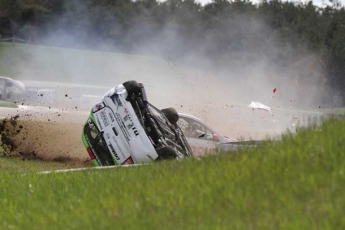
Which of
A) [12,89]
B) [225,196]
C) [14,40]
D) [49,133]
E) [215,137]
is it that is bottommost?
[12,89]

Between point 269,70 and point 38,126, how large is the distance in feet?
98.0

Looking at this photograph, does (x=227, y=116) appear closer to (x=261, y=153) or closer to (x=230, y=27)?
(x=261, y=153)

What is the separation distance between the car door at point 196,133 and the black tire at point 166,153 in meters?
6.10

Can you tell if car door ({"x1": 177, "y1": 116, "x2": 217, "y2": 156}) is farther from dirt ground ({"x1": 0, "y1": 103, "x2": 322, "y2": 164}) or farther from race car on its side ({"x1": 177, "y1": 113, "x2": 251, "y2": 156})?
dirt ground ({"x1": 0, "y1": 103, "x2": 322, "y2": 164})

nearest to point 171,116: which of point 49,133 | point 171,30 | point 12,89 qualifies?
point 49,133

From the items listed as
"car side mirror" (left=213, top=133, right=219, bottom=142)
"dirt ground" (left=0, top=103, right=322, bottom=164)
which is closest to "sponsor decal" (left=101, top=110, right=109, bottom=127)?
"dirt ground" (left=0, top=103, right=322, bottom=164)

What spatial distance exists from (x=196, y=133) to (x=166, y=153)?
21.9ft

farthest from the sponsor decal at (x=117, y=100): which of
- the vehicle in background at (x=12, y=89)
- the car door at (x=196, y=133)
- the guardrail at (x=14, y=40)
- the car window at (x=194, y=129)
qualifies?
the guardrail at (x=14, y=40)

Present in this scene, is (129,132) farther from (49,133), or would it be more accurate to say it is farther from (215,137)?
(49,133)

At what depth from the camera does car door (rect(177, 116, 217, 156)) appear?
2038 cm

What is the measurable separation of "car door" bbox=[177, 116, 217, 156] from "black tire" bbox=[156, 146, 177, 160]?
6.10m

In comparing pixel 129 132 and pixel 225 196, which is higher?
pixel 225 196

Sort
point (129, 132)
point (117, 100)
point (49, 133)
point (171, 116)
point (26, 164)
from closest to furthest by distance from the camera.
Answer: point (129, 132) → point (117, 100) → point (171, 116) → point (26, 164) → point (49, 133)

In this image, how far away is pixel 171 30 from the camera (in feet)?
184
